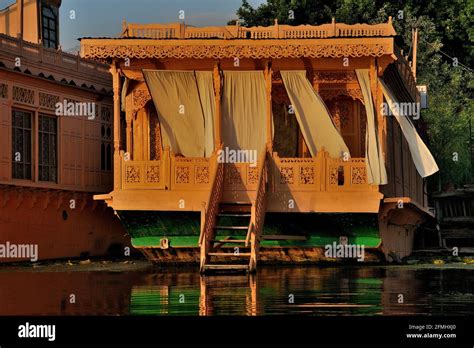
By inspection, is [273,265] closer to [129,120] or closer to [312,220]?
[312,220]

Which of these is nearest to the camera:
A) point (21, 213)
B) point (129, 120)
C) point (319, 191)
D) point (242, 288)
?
point (242, 288)

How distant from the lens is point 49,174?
34.5 metres

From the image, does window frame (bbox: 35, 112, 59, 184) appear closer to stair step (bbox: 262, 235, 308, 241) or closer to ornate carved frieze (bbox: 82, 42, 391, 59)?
ornate carved frieze (bbox: 82, 42, 391, 59)

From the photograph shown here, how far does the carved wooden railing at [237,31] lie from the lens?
29.4 m

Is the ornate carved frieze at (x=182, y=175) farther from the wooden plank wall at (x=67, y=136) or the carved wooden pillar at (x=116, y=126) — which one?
the wooden plank wall at (x=67, y=136)

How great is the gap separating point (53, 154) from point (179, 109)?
6.40 m

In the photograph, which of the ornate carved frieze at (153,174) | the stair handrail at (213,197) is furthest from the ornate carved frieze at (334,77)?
the ornate carved frieze at (153,174)

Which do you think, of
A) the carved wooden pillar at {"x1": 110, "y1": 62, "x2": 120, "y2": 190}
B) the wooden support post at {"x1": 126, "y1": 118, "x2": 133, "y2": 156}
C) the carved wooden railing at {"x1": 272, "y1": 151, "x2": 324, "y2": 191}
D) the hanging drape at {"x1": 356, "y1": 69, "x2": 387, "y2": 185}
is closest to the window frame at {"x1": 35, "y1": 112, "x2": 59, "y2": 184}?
the wooden support post at {"x1": 126, "y1": 118, "x2": 133, "y2": 156}

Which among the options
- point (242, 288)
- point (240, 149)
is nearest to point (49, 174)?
point (240, 149)

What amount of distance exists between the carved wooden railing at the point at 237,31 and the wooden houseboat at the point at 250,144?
0.10 ft

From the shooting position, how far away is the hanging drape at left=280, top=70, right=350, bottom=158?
28.7 meters

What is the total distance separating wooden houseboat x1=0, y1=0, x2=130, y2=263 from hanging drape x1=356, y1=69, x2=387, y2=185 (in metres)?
8.89

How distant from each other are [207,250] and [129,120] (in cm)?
506

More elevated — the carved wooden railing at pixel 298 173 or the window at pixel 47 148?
the window at pixel 47 148
